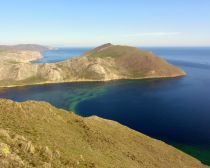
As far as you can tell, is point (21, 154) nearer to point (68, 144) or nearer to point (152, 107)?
point (68, 144)

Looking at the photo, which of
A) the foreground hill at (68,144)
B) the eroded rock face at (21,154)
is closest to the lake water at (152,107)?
the foreground hill at (68,144)

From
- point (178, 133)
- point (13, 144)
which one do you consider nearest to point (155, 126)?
point (178, 133)

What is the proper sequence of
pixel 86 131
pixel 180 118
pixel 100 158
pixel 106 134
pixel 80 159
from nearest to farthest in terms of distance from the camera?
pixel 80 159, pixel 100 158, pixel 86 131, pixel 106 134, pixel 180 118

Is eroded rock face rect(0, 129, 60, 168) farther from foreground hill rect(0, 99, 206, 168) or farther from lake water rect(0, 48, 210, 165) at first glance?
lake water rect(0, 48, 210, 165)

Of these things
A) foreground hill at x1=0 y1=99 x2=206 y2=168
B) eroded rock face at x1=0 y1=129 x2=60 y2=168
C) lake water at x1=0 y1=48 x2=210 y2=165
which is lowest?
lake water at x1=0 y1=48 x2=210 y2=165

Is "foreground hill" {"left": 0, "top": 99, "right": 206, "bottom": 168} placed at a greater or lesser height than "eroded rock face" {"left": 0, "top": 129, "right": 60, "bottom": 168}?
lesser

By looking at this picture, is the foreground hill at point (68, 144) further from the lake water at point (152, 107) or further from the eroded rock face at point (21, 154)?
the lake water at point (152, 107)

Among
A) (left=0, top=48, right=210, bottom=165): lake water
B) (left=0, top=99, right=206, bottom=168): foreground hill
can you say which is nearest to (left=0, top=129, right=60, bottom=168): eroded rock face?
(left=0, top=99, right=206, bottom=168): foreground hill

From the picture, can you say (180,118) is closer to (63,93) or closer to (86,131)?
(86,131)

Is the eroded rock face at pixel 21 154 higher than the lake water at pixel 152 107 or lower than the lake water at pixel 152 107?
higher
